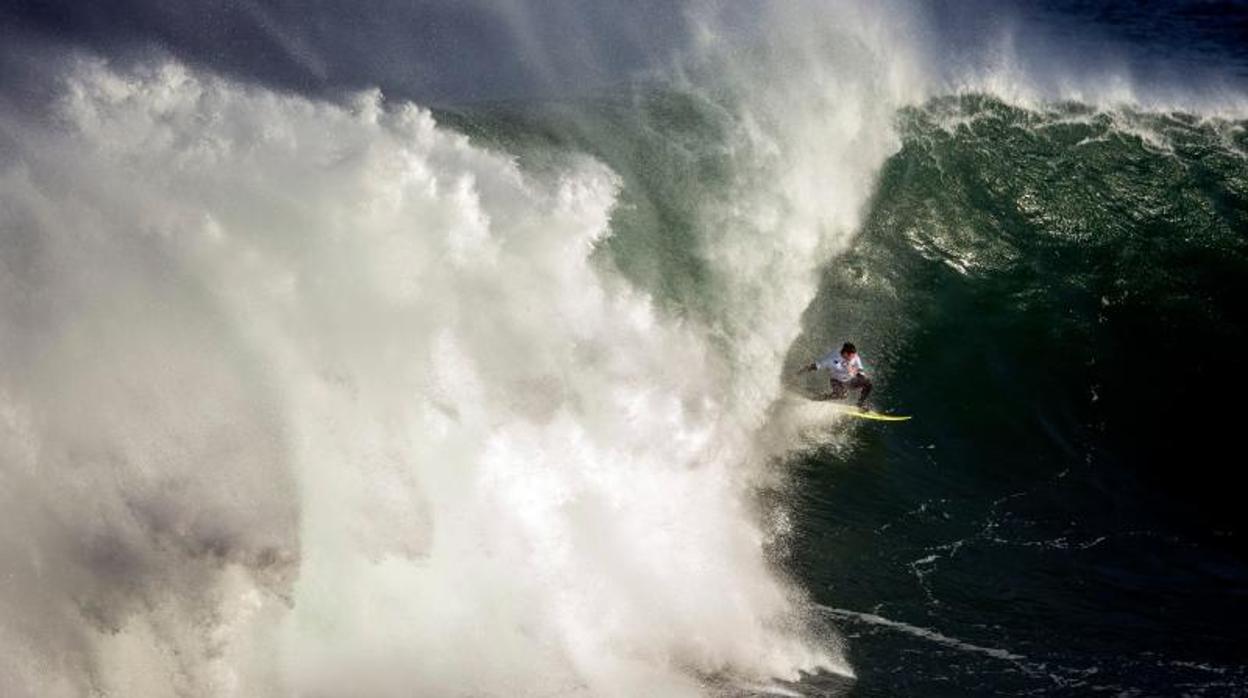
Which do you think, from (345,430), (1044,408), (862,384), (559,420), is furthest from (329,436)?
(1044,408)

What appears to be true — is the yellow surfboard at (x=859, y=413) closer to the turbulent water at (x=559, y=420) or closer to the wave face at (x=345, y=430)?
the turbulent water at (x=559, y=420)

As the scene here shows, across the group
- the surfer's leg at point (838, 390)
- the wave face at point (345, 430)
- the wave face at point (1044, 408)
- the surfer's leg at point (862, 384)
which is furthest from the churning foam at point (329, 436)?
the surfer's leg at point (862, 384)

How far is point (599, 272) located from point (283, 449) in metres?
4.09

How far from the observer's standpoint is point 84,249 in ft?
33.4

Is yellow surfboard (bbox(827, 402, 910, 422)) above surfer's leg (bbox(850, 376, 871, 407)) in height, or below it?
below

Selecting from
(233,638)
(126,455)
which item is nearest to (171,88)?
(126,455)

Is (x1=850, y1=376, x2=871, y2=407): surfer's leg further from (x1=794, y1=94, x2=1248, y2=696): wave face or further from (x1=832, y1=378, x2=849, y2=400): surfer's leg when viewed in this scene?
(x1=794, y1=94, x2=1248, y2=696): wave face

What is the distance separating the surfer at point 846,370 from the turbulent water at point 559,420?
44 centimetres

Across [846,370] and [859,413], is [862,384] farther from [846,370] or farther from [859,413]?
[859,413]

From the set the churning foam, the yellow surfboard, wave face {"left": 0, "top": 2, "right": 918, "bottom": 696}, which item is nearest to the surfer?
the yellow surfboard

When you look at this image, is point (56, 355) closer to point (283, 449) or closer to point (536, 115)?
point (283, 449)

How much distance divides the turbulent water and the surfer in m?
0.44

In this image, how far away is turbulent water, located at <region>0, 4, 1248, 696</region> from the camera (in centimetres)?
967

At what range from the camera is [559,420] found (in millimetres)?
11391
